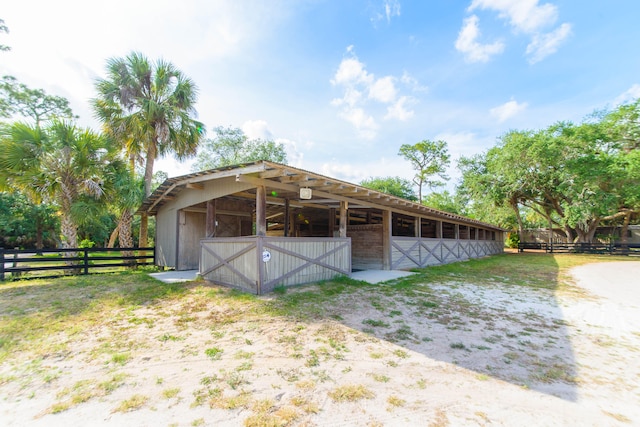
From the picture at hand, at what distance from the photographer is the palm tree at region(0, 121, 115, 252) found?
7.36m

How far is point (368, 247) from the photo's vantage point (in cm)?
1002

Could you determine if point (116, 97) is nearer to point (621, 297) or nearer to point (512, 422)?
point (512, 422)

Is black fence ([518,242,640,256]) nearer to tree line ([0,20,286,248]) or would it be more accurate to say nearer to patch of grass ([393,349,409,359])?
patch of grass ([393,349,409,359])

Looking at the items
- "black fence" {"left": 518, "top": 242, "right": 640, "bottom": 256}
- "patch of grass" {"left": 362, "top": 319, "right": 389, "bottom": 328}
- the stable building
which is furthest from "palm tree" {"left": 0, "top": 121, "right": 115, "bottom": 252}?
"black fence" {"left": 518, "top": 242, "right": 640, "bottom": 256}

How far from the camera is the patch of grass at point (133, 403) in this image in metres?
2.11

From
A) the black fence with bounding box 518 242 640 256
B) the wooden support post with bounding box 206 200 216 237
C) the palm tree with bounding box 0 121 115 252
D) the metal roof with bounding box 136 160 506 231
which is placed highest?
the palm tree with bounding box 0 121 115 252

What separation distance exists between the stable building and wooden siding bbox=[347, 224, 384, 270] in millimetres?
36

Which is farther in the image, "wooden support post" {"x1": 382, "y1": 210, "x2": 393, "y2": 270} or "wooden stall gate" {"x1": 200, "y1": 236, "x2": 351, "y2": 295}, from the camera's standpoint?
"wooden support post" {"x1": 382, "y1": 210, "x2": 393, "y2": 270}

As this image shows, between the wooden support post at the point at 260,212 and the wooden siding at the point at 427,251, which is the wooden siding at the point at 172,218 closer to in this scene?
the wooden support post at the point at 260,212

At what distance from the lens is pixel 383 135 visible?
62.6 feet

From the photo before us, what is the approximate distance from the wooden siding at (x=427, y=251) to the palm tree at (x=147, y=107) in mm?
9421

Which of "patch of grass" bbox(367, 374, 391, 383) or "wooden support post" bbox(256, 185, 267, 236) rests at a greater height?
"wooden support post" bbox(256, 185, 267, 236)

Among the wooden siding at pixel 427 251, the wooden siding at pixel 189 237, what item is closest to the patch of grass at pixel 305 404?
the wooden siding at pixel 427 251

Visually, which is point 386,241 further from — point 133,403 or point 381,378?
point 133,403
